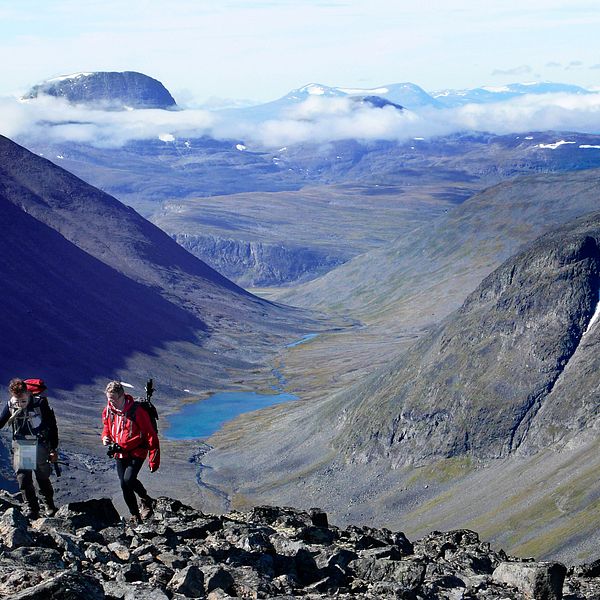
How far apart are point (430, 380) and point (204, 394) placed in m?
69.6

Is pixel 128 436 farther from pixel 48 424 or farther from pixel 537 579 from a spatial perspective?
pixel 537 579

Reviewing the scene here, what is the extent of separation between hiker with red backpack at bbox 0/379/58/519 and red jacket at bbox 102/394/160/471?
1.33m

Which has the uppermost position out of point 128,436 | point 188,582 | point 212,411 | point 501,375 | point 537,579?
point 128,436

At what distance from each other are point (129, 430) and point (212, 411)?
149964 millimetres

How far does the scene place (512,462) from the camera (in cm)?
10794

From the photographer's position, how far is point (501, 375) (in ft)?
396

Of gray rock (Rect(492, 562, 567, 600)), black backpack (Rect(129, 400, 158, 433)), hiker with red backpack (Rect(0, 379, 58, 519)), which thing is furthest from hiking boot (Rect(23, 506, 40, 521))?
gray rock (Rect(492, 562, 567, 600))

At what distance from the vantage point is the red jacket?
27.3 metres

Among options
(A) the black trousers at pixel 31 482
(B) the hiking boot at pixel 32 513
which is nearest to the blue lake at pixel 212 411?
(B) the hiking boot at pixel 32 513

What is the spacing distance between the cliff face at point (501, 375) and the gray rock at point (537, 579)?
81477mm

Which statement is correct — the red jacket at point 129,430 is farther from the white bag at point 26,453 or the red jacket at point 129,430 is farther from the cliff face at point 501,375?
the cliff face at point 501,375

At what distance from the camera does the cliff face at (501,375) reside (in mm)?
112975

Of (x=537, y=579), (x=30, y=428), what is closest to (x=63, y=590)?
(x=30, y=428)

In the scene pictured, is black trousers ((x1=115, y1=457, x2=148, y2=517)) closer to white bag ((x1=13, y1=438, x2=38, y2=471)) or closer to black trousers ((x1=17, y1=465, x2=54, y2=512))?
black trousers ((x1=17, y1=465, x2=54, y2=512))
